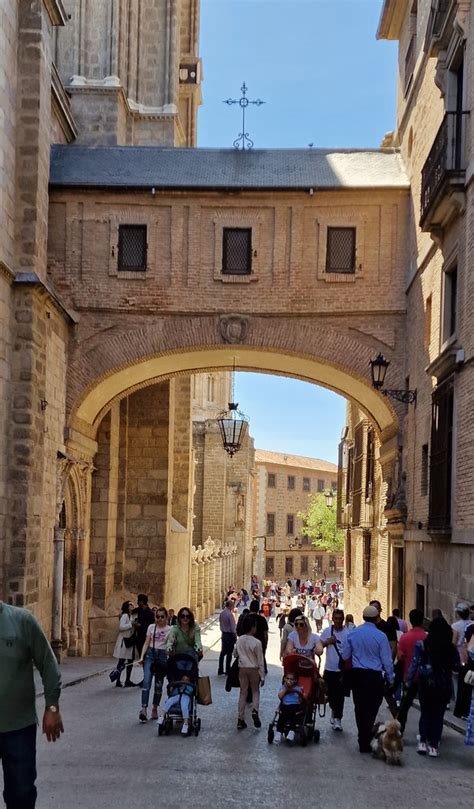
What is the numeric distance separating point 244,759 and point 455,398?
21.4 ft

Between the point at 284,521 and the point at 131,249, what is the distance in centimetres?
7330

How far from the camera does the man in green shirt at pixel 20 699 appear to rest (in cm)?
543

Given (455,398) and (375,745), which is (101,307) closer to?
(455,398)

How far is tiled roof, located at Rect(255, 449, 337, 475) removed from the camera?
93438 mm

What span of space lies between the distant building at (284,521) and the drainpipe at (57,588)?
223 ft

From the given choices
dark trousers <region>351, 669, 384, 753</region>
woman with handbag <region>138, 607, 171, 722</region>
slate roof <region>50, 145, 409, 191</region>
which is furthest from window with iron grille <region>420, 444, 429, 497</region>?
dark trousers <region>351, 669, 384, 753</region>

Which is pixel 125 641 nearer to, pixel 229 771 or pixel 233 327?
pixel 229 771

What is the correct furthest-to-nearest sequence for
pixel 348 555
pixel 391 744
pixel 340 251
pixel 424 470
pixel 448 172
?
1. pixel 348 555
2. pixel 340 251
3. pixel 424 470
4. pixel 448 172
5. pixel 391 744

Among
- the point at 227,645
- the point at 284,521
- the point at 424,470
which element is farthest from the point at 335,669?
the point at 284,521

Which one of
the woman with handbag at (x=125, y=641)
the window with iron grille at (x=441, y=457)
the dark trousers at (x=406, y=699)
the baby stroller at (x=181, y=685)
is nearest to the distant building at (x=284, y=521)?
the window with iron grille at (x=441, y=457)

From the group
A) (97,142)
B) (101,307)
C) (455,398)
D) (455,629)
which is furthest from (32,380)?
(97,142)

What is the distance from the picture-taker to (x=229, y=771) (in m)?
8.95

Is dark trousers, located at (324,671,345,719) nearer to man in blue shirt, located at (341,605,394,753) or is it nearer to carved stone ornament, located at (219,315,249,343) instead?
man in blue shirt, located at (341,605,394,753)

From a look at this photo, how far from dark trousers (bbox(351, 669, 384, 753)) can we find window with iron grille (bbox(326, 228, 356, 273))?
11954mm
